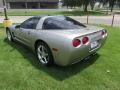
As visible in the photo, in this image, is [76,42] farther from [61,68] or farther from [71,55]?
[61,68]

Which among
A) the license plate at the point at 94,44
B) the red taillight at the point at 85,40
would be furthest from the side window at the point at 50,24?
the license plate at the point at 94,44

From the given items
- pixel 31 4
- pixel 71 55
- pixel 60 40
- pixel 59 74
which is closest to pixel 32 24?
pixel 60 40

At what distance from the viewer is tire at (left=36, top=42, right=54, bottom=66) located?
436cm

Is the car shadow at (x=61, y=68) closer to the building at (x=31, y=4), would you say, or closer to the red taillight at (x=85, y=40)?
the red taillight at (x=85, y=40)

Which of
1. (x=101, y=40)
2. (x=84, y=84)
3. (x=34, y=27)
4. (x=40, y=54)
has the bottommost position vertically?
(x=84, y=84)

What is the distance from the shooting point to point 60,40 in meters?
3.93

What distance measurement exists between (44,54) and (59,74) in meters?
0.75

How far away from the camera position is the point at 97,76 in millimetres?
4086

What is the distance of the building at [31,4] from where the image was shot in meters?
74.9

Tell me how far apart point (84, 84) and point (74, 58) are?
0.63 metres

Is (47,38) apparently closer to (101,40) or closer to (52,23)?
(52,23)

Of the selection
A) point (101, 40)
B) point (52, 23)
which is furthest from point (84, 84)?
point (52, 23)

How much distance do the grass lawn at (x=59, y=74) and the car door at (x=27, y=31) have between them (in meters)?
0.57

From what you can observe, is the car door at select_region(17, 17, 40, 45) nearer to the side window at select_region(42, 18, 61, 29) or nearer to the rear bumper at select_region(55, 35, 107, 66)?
the side window at select_region(42, 18, 61, 29)
